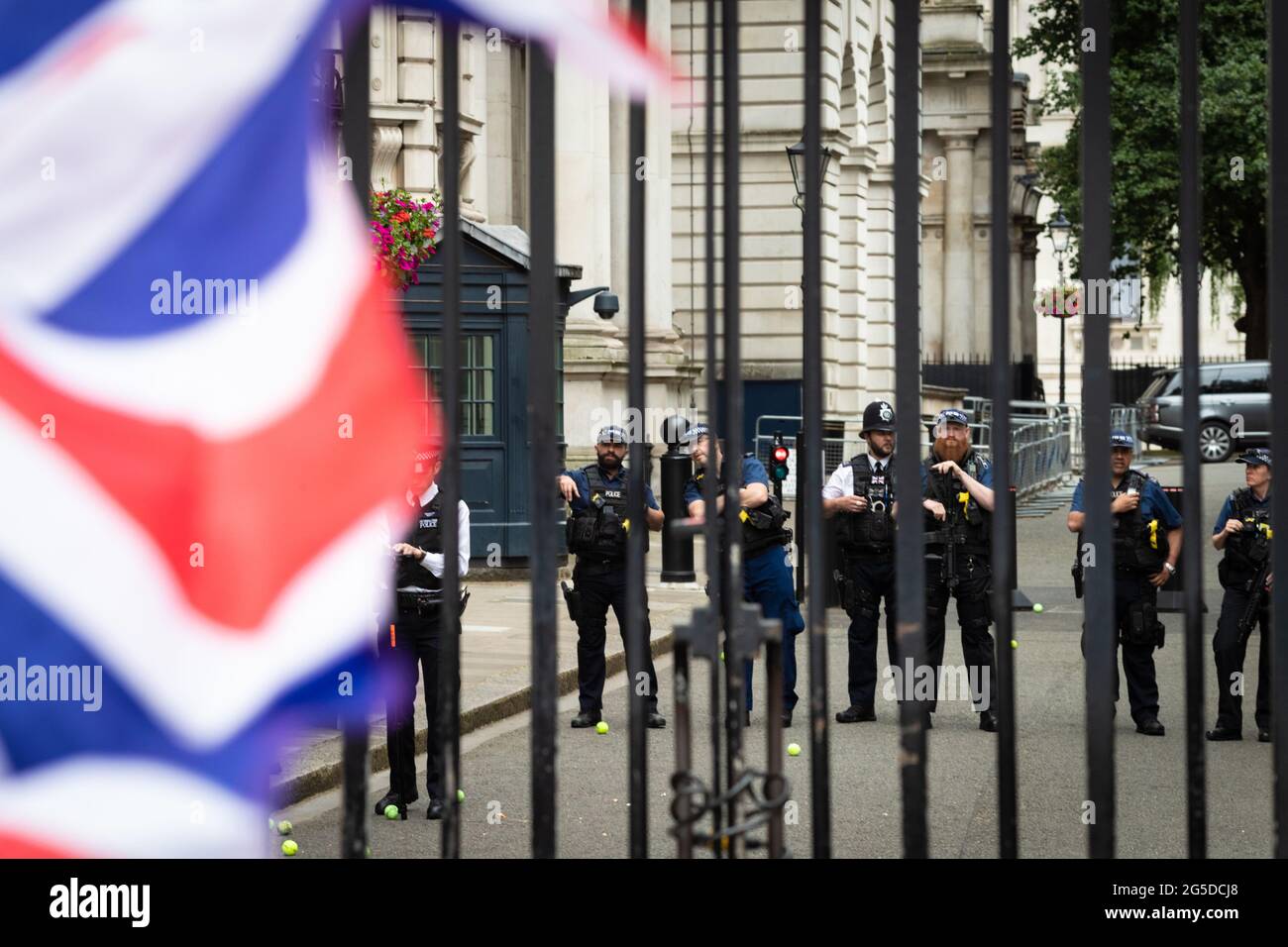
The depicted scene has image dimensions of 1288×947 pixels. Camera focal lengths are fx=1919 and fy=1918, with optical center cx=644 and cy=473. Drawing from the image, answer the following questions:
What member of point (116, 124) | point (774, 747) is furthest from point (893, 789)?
point (116, 124)

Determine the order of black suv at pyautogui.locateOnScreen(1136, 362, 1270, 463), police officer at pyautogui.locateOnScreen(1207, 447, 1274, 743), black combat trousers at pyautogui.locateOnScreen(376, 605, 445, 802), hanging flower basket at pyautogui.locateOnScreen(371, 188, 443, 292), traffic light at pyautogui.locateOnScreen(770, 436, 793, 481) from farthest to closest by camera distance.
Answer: black suv at pyautogui.locateOnScreen(1136, 362, 1270, 463) → traffic light at pyautogui.locateOnScreen(770, 436, 793, 481) → hanging flower basket at pyautogui.locateOnScreen(371, 188, 443, 292) → police officer at pyautogui.locateOnScreen(1207, 447, 1274, 743) → black combat trousers at pyautogui.locateOnScreen(376, 605, 445, 802)

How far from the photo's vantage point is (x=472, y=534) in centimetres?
1991

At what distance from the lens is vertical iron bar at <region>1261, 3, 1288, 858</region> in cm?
311

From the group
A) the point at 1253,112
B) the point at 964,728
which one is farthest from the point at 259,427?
the point at 1253,112

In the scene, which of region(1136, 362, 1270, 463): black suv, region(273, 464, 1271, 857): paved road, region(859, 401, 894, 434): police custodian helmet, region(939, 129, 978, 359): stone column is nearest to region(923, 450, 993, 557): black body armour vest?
region(859, 401, 894, 434): police custodian helmet

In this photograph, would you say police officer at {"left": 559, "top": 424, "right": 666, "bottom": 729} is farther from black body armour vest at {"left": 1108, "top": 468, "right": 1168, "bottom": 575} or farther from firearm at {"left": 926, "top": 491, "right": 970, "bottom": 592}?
black body armour vest at {"left": 1108, "top": 468, "right": 1168, "bottom": 575}

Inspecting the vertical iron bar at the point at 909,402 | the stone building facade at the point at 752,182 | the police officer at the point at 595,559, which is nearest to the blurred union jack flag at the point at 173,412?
the vertical iron bar at the point at 909,402

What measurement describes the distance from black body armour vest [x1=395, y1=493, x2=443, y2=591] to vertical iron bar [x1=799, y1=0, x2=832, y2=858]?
19.3 ft

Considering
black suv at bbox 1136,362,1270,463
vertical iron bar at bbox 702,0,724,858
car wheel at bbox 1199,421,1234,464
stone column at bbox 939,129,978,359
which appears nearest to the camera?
vertical iron bar at bbox 702,0,724,858

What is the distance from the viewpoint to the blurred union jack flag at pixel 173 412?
325 centimetres

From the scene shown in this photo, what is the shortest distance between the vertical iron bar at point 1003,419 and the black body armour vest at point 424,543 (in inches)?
238

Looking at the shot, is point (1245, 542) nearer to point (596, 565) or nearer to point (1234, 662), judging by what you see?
point (1234, 662)

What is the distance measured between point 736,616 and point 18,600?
124 cm

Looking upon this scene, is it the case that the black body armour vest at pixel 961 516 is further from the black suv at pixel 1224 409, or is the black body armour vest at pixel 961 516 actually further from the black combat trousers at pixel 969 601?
the black suv at pixel 1224 409
